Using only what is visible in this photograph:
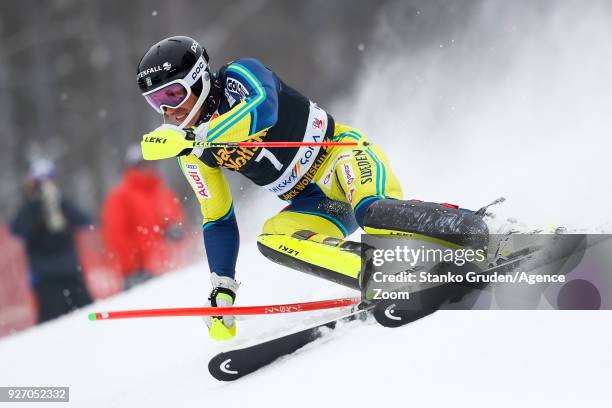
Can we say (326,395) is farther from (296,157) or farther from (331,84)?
(331,84)

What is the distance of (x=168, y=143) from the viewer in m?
3.64

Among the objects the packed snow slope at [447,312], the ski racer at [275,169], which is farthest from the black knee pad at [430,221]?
the packed snow slope at [447,312]

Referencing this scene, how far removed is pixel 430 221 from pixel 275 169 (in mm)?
1172

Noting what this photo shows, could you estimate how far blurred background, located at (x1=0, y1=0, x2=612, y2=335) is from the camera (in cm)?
759

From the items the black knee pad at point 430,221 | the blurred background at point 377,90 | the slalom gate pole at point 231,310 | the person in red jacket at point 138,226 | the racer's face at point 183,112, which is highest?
the blurred background at point 377,90

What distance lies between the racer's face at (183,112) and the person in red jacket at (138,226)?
3.97 metres

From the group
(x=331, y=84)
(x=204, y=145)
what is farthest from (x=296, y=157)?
(x=331, y=84)

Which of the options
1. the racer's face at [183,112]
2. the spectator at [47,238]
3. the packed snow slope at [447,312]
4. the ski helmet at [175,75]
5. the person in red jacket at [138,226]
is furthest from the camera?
the person in red jacket at [138,226]

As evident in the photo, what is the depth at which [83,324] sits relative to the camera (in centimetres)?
642

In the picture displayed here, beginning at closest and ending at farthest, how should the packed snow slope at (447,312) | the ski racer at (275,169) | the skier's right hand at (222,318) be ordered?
the packed snow slope at (447,312)
the ski racer at (275,169)
the skier's right hand at (222,318)

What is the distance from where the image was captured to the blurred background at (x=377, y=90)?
299 inches

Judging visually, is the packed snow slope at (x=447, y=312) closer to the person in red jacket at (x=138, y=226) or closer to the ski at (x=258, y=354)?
the ski at (x=258, y=354)

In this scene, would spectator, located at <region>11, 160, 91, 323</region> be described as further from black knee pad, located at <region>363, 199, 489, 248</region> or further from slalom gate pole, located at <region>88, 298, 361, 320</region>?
black knee pad, located at <region>363, 199, 489, 248</region>

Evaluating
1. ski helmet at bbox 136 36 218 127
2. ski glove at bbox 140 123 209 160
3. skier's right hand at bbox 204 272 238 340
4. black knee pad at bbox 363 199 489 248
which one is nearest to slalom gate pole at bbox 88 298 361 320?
skier's right hand at bbox 204 272 238 340
